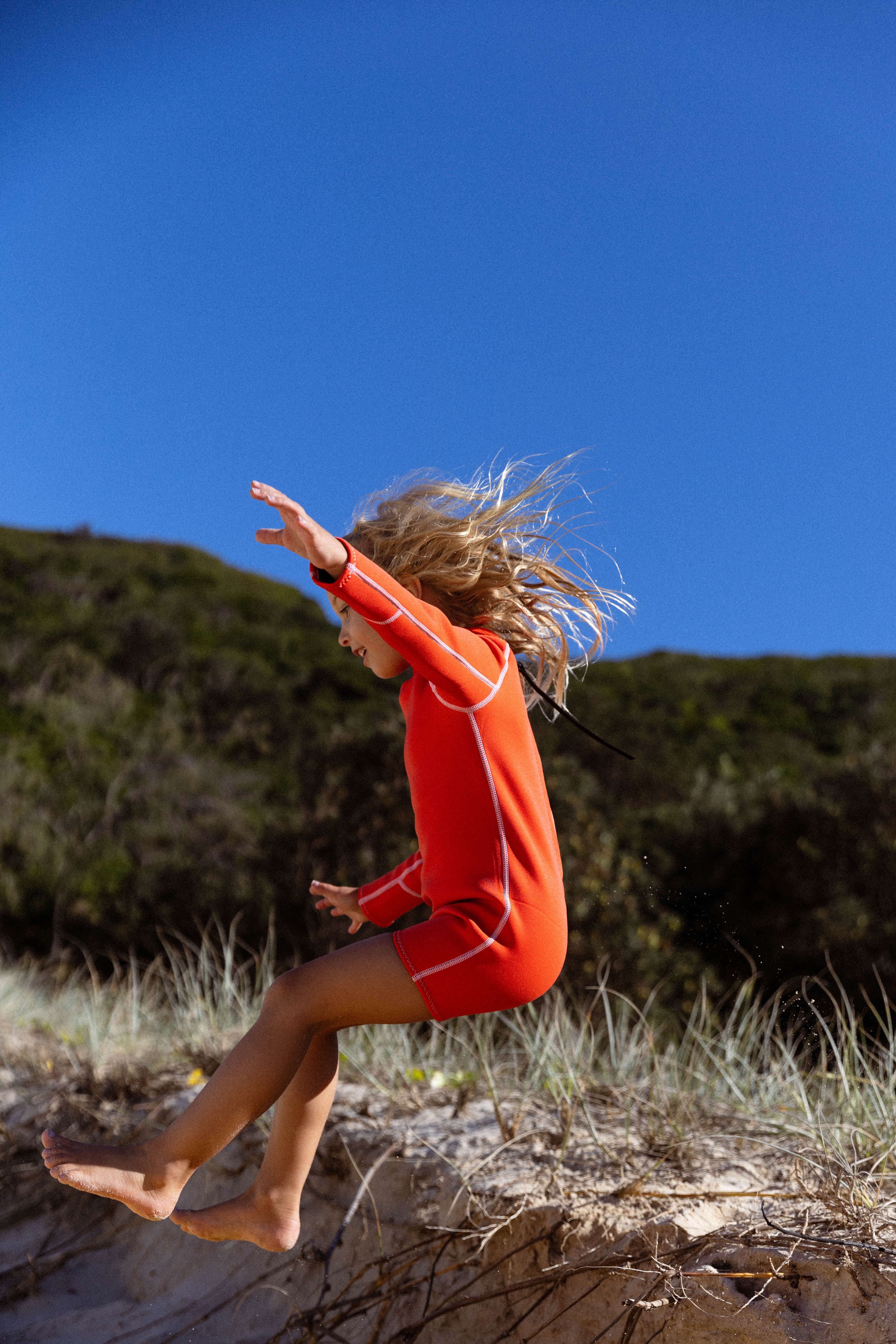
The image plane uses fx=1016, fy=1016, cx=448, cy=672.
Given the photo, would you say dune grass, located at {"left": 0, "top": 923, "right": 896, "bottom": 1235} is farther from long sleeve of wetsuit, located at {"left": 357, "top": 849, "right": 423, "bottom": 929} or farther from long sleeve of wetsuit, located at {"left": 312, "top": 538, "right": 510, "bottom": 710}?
long sleeve of wetsuit, located at {"left": 312, "top": 538, "right": 510, "bottom": 710}

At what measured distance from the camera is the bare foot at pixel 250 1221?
7.47ft

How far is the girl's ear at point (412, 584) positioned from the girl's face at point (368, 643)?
151mm

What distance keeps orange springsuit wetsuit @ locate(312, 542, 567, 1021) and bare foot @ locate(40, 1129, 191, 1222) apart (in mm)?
695

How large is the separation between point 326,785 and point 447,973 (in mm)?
6257

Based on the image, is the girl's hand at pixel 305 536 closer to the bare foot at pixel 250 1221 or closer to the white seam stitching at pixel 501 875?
the white seam stitching at pixel 501 875

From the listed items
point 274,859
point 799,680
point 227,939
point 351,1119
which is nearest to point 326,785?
point 274,859

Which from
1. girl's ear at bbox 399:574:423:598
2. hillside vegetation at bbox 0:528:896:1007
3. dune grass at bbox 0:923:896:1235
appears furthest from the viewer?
hillside vegetation at bbox 0:528:896:1007

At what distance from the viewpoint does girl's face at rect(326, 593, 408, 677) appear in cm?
229

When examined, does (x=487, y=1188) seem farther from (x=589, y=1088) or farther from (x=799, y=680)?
(x=799, y=680)

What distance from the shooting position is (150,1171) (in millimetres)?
2148

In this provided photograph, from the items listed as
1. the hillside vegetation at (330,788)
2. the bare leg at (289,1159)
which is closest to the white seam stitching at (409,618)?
the bare leg at (289,1159)

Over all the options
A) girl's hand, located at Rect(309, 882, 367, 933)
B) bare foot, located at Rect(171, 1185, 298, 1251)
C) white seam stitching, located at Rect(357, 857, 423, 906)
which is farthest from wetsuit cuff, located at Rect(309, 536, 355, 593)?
bare foot, located at Rect(171, 1185, 298, 1251)

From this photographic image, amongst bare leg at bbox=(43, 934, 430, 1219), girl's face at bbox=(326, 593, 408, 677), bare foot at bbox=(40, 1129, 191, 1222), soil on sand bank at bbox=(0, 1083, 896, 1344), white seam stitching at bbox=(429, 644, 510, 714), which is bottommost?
soil on sand bank at bbox=(0, 1083, 896, 1344)

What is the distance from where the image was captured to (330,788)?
8156mm
